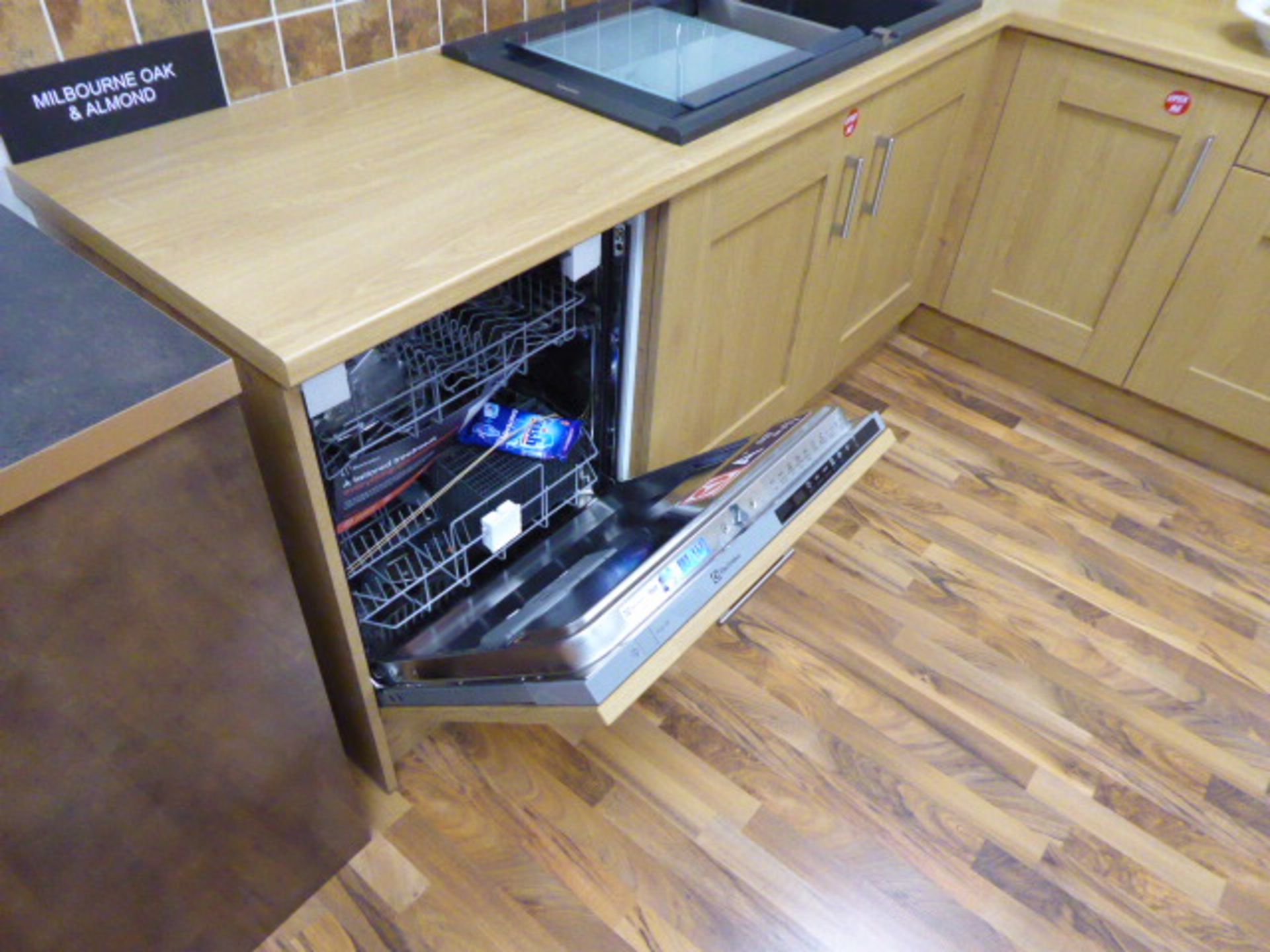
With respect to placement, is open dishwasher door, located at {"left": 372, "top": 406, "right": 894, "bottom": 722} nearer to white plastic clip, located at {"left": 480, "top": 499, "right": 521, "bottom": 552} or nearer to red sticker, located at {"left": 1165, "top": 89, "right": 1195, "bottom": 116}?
white plastic clip, located at {"left": 480, "top": 499, "right": 521, "bottom": 552}

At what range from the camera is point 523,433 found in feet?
4.11

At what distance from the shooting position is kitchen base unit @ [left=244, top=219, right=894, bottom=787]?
0.90m

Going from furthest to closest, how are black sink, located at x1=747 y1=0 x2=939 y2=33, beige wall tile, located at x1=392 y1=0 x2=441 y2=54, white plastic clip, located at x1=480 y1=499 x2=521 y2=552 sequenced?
black sink, located at x1=747 y1=0 x2=939 y2=33
beige wall tile, located at x1=392 y1=0 x2=441 y2=54
white plastic clip, located at x1=480 y1=499 x2=521 y2=552

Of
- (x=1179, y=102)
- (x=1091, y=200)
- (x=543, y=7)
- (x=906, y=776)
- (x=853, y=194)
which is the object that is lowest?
(x=906, y=776)

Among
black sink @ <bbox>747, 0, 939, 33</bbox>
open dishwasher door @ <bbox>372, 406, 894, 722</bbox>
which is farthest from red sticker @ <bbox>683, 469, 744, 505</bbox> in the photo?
black sink @ <bbox>747, 0, 939, 33</bbox>

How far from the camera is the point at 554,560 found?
1241 mm

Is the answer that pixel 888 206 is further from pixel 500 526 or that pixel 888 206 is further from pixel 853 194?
pixel 500 526

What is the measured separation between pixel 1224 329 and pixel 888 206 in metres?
0.70

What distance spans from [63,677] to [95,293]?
323 mm

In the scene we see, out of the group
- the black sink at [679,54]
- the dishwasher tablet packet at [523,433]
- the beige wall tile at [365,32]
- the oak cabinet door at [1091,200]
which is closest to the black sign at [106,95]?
the beige wall tile at [365,32]

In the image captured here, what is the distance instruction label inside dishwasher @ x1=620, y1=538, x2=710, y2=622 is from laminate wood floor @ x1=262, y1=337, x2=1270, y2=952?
53 cm

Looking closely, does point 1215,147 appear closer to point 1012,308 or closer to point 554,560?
point 1012,308

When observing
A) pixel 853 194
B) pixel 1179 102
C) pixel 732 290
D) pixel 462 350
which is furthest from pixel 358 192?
pixel 1179 102

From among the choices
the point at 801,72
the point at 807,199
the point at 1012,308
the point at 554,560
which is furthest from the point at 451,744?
the point at 1012,308
